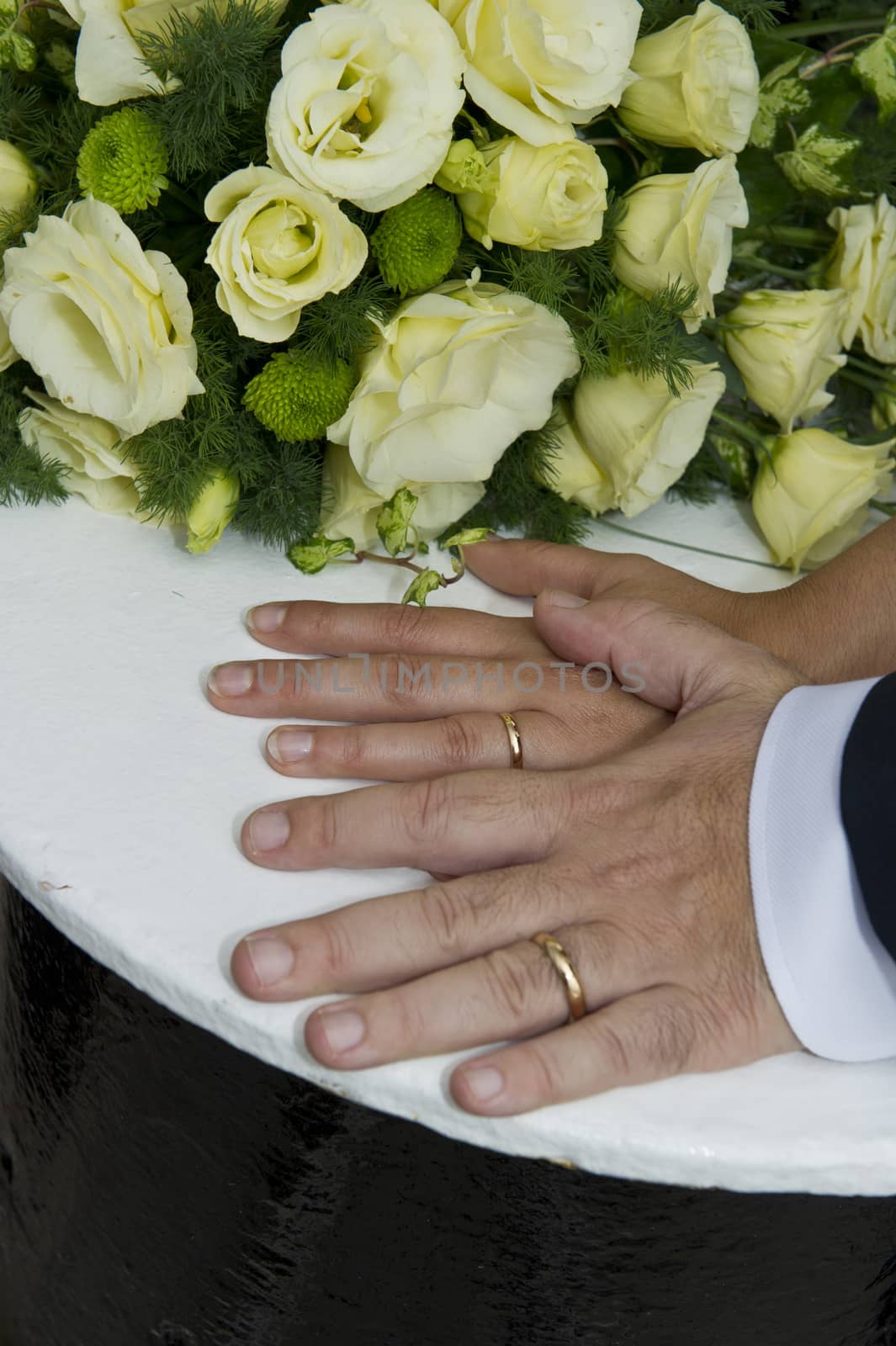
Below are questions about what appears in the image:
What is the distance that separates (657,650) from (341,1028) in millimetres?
355

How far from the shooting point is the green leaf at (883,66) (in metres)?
1.07

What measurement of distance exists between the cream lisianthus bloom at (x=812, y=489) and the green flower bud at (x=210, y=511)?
1.47 feet

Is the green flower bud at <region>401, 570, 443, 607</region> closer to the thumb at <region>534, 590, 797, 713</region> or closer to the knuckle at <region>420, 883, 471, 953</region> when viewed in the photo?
the thumb at <region>534, 590, 797, 713</region>

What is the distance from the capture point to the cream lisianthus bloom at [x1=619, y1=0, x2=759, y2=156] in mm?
912

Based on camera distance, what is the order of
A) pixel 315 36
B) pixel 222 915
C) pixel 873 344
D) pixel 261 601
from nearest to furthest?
pixel 222 915 < pixel 315 36 < pixel 261 601 < pixel 873 344

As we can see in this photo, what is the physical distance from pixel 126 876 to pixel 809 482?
0.64 metres

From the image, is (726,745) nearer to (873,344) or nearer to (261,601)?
(261,601)

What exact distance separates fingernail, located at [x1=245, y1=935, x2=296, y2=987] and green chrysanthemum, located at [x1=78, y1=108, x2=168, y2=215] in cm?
53

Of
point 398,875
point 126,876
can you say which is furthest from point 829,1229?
point 126,876

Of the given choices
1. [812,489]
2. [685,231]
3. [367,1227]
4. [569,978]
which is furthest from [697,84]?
Answer: [367,1227]

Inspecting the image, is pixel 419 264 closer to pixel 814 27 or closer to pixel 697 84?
pixel 697 84

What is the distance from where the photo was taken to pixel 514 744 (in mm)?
854

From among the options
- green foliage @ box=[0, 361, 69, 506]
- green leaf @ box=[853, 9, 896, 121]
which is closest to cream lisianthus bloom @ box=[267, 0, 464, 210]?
green foliage @ box=[0, 361, 69, 506]

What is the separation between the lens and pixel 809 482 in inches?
41.6
